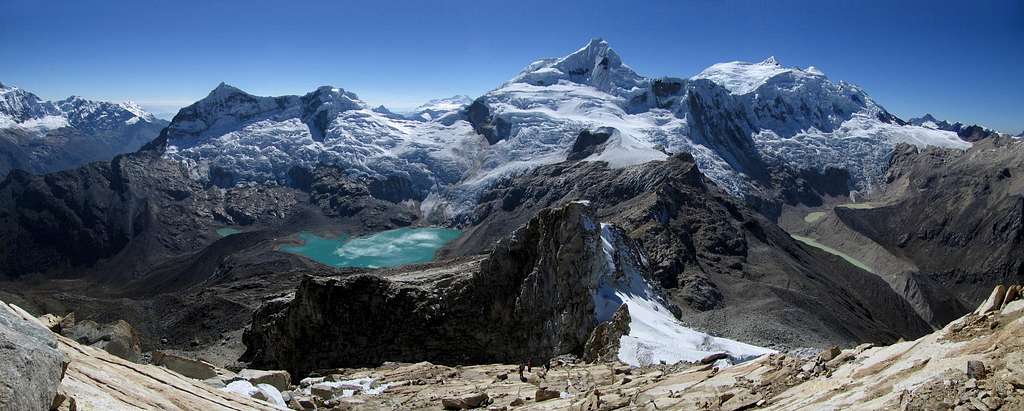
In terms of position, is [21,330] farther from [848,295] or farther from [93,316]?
[848,295]

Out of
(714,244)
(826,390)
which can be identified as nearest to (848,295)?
(714,244)

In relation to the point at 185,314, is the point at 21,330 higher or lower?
higher

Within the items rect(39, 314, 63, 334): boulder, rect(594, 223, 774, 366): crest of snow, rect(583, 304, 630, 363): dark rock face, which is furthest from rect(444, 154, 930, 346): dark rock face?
rect(39, 314, 63, 334): boulder

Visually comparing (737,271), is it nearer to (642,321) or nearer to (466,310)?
(466,310)

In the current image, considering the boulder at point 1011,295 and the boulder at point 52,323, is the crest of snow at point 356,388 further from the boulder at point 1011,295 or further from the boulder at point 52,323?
the boulder at point 1011,295

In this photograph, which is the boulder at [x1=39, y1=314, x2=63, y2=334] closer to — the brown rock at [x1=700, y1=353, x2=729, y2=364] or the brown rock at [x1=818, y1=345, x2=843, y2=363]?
the brown rock at [x1=700, y1=353, x2=729, y2=364]

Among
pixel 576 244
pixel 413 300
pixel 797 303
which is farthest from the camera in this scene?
pixel 797 303

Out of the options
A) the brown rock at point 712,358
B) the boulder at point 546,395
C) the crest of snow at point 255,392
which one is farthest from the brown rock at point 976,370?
the crest of snow at point 255,392
